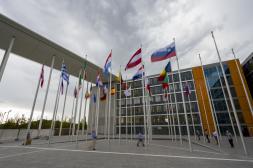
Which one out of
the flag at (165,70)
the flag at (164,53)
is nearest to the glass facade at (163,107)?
the flag at (165,70)

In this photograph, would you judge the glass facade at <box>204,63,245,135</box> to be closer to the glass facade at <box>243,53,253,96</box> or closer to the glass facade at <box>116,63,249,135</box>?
the glass facade at <box>116,63,249,135</box>

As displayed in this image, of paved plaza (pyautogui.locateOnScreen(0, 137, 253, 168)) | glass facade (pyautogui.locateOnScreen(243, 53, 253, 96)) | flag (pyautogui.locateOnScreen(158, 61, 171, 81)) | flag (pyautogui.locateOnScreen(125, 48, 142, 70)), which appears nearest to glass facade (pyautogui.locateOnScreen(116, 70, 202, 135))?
glass facade (pyautogui.locateOnScreen(243, 53, 253, 96))

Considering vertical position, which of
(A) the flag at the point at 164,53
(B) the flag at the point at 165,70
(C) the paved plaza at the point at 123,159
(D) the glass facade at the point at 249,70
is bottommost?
(C) the paved plaza at the point at 123,159

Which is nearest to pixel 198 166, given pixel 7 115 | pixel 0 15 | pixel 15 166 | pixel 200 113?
pixel 15 166

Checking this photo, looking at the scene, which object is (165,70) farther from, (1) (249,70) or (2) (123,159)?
(1) (249,70)

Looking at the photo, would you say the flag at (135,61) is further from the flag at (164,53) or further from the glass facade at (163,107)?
the glass facade at (163,107)

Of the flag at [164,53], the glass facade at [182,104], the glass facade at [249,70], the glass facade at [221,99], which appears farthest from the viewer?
the glass facade at [182,104]

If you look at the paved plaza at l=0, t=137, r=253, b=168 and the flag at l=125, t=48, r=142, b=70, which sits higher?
the flag at l=125, t=48, r=142, b=70

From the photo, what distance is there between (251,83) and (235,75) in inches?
176

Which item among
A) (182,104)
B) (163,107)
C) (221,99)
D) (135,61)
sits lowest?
(163,107)

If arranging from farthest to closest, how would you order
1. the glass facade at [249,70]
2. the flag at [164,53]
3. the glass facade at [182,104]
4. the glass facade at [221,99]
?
the glass facade at [182,104] → the glass facade at [221,99] → the glass facade at [249,70] → the flag at [164,53]

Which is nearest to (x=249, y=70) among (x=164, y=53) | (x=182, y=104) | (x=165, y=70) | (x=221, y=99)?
(x=221, y=99)

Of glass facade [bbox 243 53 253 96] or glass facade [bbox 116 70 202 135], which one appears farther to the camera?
glass facade [bbox 116 70 202 135]

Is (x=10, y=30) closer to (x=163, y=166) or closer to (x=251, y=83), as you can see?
(x=163, y=166)
